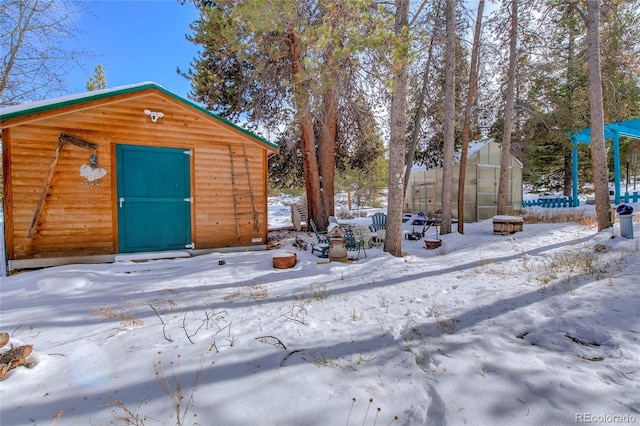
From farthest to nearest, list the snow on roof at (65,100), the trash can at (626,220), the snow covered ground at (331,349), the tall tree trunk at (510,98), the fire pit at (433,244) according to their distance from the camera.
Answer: the tall tree trunk at (510,98)
the fire pit at (433,244)
the trash can at (626,220)
the snow on roof at (65,100)
the snow covered ground at (331,349)

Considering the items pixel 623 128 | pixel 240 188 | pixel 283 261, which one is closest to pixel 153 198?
pixel 240 188

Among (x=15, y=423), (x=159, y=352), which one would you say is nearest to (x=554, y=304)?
(x=159, y=352)

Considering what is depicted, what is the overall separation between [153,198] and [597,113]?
11.4 m

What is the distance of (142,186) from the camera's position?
675 cm

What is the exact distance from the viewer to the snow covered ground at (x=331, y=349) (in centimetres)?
178

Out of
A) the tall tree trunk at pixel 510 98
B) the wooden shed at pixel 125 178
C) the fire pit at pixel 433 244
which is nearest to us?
the wooden shed at pixel 125 178

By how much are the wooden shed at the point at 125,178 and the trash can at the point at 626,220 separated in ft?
28.1

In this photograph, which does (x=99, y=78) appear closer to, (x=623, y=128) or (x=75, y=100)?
(x=75, y=100)

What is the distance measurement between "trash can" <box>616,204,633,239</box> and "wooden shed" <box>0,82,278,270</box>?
28.1 feet

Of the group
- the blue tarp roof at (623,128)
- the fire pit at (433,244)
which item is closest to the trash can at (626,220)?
the fire pit at (433,244)

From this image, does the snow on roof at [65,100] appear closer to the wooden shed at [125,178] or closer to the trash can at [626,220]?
the wooden shed at [125,178]

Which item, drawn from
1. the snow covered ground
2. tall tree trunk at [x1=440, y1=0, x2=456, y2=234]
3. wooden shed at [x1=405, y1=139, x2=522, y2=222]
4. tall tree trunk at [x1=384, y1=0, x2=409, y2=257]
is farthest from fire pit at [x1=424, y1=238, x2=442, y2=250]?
wooden shed at [x1=405, y1=139, x2=522, y2=222]

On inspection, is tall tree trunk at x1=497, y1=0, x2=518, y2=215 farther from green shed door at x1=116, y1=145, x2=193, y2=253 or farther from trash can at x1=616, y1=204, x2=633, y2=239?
green shed door at x1=116, y1=145, x2=193, y2=253

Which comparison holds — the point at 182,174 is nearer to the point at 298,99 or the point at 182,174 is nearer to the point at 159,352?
the point at 298,99
